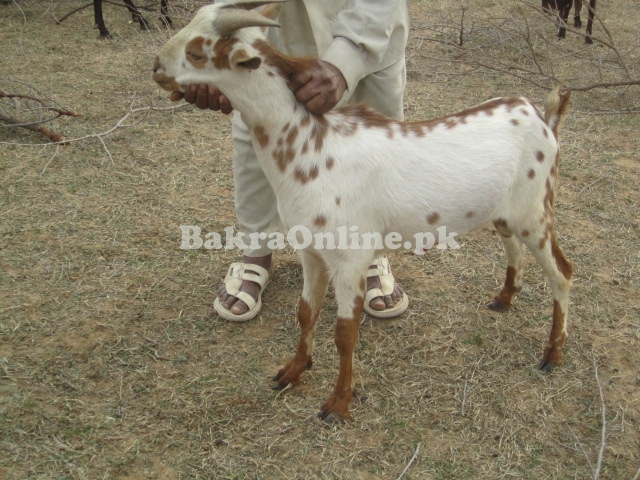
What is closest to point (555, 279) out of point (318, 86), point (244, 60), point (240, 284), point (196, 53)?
point (318, 86)

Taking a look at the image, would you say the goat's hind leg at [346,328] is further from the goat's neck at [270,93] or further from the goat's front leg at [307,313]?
the goat's neck at [270,93]

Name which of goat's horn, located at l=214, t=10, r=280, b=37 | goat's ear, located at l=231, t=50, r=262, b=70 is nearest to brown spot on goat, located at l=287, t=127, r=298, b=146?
goat's ear, located at l=231, t=50, r=262, b=70

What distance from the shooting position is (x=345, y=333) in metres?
2.51

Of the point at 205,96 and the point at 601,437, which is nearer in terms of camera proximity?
the point at 205,96

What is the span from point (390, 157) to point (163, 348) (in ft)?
4.57

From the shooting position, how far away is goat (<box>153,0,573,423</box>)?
2.23m

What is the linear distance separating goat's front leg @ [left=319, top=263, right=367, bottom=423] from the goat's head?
0.85 metres

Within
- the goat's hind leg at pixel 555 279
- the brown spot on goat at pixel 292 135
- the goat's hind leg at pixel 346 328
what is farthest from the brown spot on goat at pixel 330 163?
the goat's hind leg at pixel 555 279

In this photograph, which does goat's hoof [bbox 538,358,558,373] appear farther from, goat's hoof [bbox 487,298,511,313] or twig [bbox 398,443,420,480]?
twig [bbox 398,443,420,480]

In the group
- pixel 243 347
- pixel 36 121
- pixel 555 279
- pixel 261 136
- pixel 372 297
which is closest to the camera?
pixel 261 136

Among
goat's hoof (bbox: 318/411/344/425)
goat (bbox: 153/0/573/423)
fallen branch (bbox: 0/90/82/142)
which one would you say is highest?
goat (bbox: 153/0/573/423)

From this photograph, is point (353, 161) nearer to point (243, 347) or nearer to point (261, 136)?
point (261, 136)

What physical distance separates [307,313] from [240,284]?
2.14ft

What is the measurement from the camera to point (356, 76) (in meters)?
2.52
